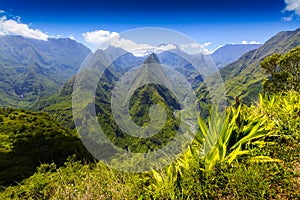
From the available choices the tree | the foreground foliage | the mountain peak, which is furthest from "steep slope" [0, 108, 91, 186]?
the foreground foliage

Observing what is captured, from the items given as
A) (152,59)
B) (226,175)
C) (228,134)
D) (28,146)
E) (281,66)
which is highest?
(152,59)

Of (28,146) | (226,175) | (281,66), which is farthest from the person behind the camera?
(28,146)

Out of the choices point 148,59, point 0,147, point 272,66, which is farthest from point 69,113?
point 148,59

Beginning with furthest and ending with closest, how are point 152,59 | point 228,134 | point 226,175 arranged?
point 152,59 → point 228,134 → point 226,175

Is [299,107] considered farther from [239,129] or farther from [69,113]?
[69,113]

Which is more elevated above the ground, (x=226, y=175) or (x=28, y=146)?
(x=226, y=175)

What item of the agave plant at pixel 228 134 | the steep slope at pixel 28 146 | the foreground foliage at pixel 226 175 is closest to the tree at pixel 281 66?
the steep slope at pixel 28 146

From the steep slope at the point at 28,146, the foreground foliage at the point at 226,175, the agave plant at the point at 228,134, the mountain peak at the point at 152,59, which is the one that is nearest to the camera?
the foreground foliage at the point at 226,175

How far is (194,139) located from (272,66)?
1238 inches

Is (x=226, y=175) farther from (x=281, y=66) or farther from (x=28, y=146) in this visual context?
(x=28, y=146)

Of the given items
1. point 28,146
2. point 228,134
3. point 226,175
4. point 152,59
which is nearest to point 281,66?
point 152,59

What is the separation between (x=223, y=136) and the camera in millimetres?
3775

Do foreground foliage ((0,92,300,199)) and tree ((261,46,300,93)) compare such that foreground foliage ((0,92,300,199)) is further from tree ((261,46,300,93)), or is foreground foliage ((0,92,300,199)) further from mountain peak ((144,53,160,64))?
tree ((261,46,300,93))

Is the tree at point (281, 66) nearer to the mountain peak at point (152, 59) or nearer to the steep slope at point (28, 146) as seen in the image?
the mountain peak at point (152, 59)
